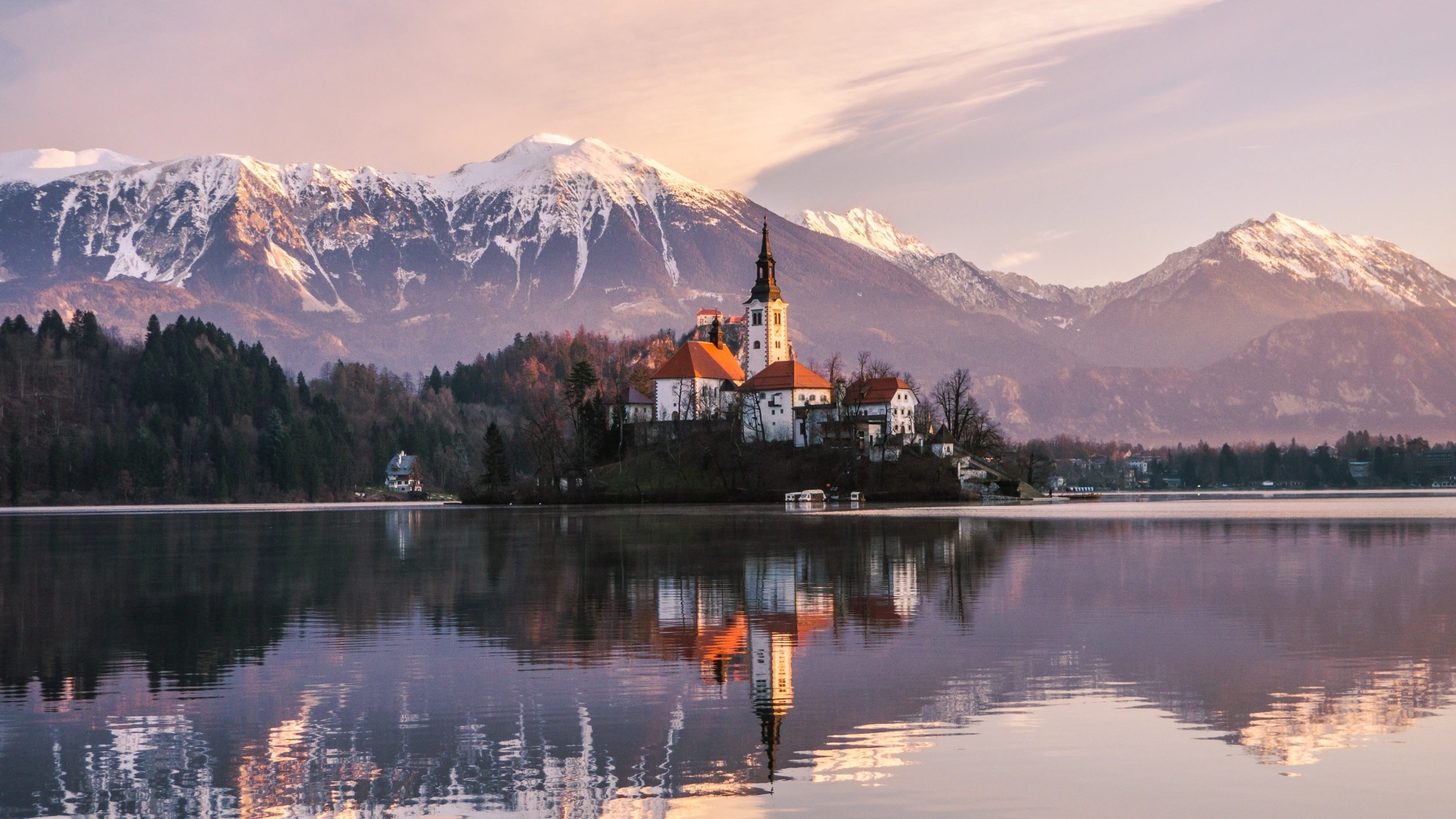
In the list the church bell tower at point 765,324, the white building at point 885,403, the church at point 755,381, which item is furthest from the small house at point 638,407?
the white building at point 885,403

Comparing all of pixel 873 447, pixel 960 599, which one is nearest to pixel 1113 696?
pixel 960 599

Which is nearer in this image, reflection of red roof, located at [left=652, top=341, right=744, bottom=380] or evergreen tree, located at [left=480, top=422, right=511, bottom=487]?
Result: evergreen tree, located at [left=480, top=422, right=511, bottom=487]

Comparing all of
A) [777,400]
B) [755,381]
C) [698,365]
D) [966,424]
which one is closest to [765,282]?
[698,365]

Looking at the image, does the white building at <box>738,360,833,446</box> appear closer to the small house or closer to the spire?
the small house

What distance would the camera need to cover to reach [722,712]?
20.5 metres

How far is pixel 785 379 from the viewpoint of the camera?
15350cm

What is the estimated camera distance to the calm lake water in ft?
52.9

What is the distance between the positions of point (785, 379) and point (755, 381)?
15.3 ft

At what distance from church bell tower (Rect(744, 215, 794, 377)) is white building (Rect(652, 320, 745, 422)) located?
24.1 feet

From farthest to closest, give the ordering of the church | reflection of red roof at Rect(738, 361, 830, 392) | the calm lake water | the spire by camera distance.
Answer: the spire < reflection of red roof at Rect(738, 361, 830, 392) < the church < the calm lake water

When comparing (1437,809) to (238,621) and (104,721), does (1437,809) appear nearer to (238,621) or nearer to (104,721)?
(104,721)

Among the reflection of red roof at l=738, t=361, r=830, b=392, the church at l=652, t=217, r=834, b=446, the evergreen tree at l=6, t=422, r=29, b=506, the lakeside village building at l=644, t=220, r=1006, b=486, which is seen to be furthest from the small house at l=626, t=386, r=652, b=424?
the evergreen tree at l=6, t=422, r=29, b=506

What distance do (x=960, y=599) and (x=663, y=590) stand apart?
888 cm

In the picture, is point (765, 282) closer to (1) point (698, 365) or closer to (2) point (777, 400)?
(1) point (698, 365)
